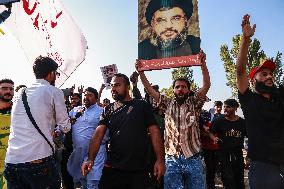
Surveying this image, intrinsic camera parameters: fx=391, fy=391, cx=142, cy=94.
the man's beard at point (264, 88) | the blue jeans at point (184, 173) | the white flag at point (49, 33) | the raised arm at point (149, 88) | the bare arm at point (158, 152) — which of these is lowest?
the blue jeans at point (184, 173)

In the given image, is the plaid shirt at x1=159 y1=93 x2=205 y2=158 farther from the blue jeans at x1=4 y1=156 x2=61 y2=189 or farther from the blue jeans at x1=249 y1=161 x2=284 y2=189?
the blue jeans at x1=4 y1=156 x2=61 y2=189

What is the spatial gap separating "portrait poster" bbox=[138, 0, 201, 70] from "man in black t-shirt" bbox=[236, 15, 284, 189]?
7.98ft

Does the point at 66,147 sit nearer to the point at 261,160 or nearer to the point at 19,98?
the point at 19,98

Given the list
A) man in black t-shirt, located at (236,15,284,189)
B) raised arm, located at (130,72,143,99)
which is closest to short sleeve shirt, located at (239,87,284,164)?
man in black t-shirt, located at (236,15,284,189)

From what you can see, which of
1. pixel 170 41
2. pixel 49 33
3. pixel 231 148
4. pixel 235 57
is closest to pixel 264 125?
pixel 170 41

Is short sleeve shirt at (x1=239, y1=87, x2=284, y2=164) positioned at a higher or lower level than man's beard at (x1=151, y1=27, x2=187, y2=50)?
lower

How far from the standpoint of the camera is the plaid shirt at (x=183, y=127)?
205 inches

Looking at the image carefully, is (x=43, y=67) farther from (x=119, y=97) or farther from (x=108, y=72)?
(x=108, y=72)

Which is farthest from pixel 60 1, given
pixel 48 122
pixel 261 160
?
pixel 261 160

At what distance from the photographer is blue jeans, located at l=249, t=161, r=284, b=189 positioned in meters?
3.43

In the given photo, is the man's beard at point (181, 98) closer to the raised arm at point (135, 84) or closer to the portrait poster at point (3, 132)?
the raised arm at point (135, 84)

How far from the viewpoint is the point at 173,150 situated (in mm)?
5238

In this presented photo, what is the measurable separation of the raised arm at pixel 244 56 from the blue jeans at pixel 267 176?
734 mm

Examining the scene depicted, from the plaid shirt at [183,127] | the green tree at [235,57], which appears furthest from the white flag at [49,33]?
the green tree at [235,57]
